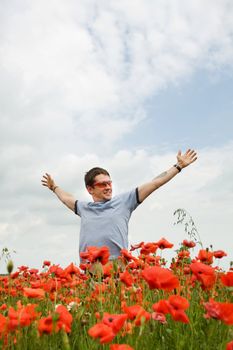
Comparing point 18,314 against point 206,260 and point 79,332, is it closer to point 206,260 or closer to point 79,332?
point 79,332

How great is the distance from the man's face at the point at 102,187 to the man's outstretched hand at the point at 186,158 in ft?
3.31

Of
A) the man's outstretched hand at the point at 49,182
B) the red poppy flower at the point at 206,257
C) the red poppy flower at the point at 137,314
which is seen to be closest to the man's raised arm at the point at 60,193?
the man's outstretched hand at the point at 49,182

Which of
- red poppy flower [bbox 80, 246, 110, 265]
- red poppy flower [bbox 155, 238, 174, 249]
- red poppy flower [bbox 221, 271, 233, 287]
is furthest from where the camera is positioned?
red poppy flower [bbox 155, 238, 174, 249]

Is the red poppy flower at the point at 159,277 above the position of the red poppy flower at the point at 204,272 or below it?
below

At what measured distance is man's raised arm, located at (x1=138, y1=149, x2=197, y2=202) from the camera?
595 cm

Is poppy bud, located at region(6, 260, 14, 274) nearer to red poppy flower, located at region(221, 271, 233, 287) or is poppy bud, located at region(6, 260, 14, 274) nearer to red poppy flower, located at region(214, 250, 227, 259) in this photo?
red poppy flower, located at region(221, 271, 233, 287)

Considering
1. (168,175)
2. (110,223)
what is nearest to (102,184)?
(110,223)

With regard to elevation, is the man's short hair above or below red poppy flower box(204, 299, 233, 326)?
above

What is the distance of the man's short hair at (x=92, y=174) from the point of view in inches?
256

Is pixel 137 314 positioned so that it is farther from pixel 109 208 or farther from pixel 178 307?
pixel 109 208

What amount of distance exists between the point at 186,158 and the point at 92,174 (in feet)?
4.24

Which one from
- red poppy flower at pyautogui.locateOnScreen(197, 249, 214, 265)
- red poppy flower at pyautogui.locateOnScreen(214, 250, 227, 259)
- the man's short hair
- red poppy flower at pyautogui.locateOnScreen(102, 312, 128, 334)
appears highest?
the man's short hair

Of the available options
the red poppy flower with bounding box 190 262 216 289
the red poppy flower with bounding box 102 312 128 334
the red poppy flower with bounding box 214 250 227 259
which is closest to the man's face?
the red poppy flower with bounding box 214 250 227 259

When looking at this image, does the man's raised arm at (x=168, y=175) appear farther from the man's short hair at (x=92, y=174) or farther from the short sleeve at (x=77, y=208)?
the short sleeve at (x=77, y=208)
